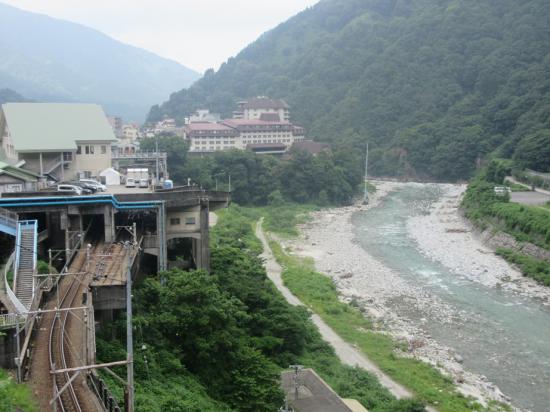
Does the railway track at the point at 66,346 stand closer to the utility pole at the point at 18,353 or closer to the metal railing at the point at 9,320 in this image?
the utility pole at the point at 18,353

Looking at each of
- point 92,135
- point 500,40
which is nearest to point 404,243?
point 92,135

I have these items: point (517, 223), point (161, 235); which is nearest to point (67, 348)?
point (161, 235)

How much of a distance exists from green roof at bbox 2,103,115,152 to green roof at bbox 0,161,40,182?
3.00 meters

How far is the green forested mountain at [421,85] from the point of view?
103 metres

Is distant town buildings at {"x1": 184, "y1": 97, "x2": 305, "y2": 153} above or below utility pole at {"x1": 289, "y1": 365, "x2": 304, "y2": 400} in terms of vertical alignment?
above

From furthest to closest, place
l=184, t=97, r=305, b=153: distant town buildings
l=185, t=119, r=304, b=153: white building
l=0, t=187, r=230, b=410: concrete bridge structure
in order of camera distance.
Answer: l=184, t=97, r=305, b=153: distant town buildings, l=185, t=119, r=304, b=153: white building, l=0, t=187, r=230, b=410: concrete bridge structure

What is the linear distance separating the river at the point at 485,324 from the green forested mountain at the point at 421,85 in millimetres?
37033

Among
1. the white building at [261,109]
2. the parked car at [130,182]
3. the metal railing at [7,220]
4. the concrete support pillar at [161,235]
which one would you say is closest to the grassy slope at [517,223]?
the concrete support pillar at [161,235]

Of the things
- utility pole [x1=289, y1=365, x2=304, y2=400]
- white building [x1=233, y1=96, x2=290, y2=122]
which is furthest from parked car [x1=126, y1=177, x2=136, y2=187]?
white building [x1=233, y1=96, x2=290, y2=122]

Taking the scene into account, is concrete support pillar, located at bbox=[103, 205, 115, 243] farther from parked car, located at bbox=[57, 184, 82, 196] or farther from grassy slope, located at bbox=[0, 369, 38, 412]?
grassy slope, located at bbox=[0, 369, 38, 412]

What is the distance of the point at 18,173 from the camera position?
30047 millimetres

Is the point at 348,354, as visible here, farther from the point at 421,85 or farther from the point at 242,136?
the point at 421,85

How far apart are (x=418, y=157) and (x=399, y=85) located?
27.3 m

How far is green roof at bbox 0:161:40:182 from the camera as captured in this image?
29273 mm
